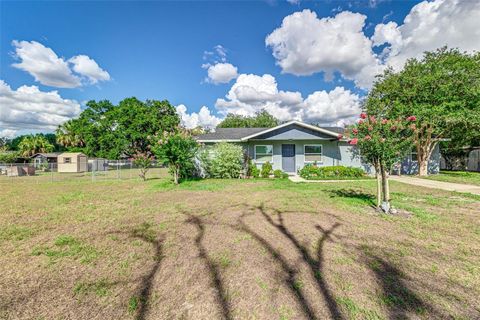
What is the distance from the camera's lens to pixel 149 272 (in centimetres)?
306

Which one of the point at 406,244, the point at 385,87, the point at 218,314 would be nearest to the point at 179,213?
the point at 218,314

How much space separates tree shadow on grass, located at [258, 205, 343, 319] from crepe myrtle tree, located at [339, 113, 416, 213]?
2.21 meters

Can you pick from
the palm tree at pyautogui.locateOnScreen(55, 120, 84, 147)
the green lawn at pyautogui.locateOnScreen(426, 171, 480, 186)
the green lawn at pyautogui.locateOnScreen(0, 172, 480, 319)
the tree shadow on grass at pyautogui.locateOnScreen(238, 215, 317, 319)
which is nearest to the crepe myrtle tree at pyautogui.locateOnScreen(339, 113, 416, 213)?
the green lawn at pyautogui.locateOnScreen(0, 172, 480, 319)

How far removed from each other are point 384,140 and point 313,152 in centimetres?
Answer: 1005

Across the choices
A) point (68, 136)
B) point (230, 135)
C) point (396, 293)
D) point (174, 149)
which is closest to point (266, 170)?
point (230, 135)

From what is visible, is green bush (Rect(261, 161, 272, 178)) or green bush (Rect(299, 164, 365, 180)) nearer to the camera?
green bush (Rect(299, 164, 365, 180))

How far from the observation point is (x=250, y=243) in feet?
A: 13.1

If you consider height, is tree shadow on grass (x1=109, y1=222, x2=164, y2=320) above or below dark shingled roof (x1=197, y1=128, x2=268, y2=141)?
below

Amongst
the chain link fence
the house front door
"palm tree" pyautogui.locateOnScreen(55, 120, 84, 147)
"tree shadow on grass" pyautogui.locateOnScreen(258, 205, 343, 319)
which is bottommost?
"tree shadow on grass" pyautogui.locateOnScreen(258, 205, 343, 319)

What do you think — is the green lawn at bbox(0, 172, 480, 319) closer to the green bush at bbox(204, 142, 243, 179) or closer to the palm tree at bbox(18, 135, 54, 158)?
the green bush at bbox(204, 142, 243, 179)

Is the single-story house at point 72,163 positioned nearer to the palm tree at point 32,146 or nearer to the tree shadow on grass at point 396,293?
the palm tree at point 32,146

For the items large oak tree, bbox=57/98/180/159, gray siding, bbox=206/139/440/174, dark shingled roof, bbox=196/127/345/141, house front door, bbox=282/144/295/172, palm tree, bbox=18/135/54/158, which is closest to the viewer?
gray siding, bbox=206/139/440/174

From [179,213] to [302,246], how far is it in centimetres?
362

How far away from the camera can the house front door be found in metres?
15.6
